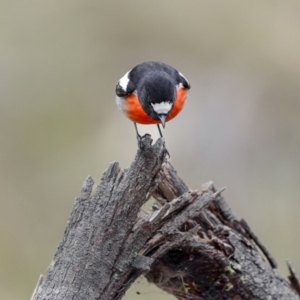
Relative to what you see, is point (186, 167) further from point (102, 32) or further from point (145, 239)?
point (145, 239)

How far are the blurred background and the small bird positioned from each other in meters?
2.61

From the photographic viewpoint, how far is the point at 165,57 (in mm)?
7043

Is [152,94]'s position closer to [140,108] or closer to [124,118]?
[140,108]

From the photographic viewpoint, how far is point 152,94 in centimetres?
282

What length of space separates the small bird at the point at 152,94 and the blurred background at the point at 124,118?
2.61 metres

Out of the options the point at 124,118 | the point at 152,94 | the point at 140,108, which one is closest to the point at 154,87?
the point at 152,94

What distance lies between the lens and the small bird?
2799 millimetres

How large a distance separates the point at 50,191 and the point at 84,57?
2.15 m

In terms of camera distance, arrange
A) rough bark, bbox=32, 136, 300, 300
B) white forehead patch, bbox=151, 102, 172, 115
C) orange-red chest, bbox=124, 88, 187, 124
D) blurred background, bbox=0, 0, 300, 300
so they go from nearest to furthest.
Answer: rough bark, bbox=32, 136, 300, 300 → white forehead patch, bbox=151, 102, 172, 115 → orange-red chest, bbox=124, 88, 187, 124 → blurred background, bbox=0, 0, 300, 300

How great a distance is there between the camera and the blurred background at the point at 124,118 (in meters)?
5.75

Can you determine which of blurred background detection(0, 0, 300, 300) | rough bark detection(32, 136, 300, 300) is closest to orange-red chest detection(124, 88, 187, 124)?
rough bark detection(32, 136, 300, 300)

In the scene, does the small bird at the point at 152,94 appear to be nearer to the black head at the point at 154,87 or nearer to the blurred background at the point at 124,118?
the black head at the point at 154,87

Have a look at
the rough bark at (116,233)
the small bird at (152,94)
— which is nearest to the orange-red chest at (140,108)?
the small bird at (152,94)

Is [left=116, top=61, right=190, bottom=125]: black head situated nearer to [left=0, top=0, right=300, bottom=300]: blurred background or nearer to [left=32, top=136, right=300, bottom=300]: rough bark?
[left=32, top=136, right=300, bottom=300]: rough bark
